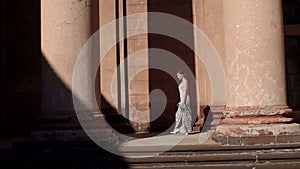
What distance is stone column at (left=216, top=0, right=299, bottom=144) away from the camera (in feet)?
26.4

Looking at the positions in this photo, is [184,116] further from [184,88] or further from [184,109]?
[184,88]

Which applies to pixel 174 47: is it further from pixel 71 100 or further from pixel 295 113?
pixel 71 100

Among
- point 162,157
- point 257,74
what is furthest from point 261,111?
point 162,157

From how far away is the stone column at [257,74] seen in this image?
8039 mm

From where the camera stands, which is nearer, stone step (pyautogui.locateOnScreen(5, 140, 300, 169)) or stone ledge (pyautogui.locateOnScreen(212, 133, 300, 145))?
stone step (pyautogui.locateOnScreen(5, 140, 300, 169))

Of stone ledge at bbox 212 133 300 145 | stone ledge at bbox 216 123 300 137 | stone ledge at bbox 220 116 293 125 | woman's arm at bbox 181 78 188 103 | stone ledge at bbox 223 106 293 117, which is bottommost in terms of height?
stone ledge at bbox 212 133 300 145

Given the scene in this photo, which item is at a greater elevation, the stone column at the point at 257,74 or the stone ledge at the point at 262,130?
the stone column at the point at 257,74

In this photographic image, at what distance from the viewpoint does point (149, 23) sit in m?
13.5

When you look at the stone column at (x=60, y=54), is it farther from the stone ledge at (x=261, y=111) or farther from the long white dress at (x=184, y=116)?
the long white dress at (x=184, y=116)

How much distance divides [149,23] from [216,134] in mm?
6041

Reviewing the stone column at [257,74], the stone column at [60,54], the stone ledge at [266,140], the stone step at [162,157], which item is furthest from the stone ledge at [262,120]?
the stone column at [60,54]

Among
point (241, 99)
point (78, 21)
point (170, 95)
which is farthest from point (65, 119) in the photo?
point (170, 95)

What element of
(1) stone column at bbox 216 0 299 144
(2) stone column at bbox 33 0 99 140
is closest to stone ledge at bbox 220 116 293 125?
(1) stone column at bbox 216 0 299 144

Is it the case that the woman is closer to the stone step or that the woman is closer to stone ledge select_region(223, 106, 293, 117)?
stone ledge select_region(223, 106, 293, 117)
